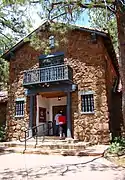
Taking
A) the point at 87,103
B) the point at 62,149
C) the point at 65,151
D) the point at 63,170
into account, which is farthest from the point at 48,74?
the point at 63,170

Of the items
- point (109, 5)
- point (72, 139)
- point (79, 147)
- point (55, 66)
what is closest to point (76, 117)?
point (72, 139)

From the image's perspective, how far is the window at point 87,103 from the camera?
13.2m

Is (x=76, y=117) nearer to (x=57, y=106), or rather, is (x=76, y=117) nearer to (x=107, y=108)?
(x=107, y=108)

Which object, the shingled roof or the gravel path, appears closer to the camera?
the gravel path

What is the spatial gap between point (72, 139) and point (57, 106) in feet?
14.4

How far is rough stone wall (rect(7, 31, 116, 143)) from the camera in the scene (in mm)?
12820

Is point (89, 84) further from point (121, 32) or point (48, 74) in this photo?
point (121, 32)

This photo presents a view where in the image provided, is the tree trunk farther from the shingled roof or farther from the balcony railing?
the balcony railing

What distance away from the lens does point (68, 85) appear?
545 inches

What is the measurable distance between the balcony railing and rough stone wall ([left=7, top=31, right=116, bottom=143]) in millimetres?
772

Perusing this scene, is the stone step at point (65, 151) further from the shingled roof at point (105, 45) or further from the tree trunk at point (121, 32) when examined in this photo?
the shingled roof at point (105, 45)

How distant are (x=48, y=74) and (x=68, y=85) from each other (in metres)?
1.54

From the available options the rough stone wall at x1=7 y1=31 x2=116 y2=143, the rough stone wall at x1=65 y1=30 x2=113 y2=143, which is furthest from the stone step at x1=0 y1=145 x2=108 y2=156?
the rough stone wall at x1=7 y1=31 x2=116 y2=143

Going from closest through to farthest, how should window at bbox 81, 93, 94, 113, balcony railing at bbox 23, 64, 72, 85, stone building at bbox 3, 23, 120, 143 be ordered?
stone building at bbox 3, 23, 120, 143 < window at bbox 81, 93, 94, 113 < balcony railing at bbox 23, 64, 72, 85
